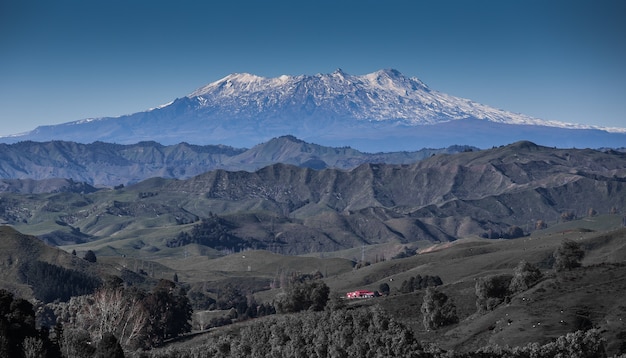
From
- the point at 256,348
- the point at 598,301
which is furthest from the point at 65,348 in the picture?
the point at 598,301

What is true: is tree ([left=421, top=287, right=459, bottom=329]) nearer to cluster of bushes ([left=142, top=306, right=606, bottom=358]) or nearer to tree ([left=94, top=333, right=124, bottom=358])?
cluster of bushes ([left=142, top=306, right=606, bottom=358])

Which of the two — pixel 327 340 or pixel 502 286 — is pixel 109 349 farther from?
pixel 502 286

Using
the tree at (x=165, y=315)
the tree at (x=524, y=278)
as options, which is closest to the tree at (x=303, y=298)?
the tree at (x=165, y=315)

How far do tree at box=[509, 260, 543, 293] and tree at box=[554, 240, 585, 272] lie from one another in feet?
42.0

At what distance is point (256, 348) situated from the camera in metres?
97.8

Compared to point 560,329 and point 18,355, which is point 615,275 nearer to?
point 560,329

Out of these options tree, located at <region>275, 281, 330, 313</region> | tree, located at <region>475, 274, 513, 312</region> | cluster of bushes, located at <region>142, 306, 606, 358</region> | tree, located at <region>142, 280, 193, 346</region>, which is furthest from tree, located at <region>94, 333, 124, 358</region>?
tree, located at <region>475, 274, 513, 312</region>

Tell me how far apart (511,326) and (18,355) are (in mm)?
60373

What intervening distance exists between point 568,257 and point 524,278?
20407 millimetres

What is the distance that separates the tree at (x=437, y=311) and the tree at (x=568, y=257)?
2871 centimetres

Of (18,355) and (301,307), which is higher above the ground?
(18,355)

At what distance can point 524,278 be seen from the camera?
136625 mm

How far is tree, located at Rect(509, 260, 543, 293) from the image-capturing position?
445 ft

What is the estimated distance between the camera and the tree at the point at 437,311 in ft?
426
